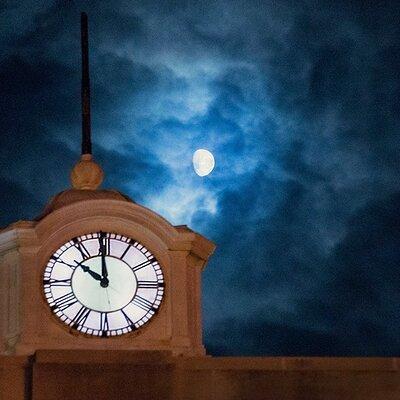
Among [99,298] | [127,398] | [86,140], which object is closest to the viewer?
[127,398]

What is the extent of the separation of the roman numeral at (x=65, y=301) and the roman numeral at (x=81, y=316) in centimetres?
15

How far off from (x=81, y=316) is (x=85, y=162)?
9.12 ft

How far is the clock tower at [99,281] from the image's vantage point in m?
25.8

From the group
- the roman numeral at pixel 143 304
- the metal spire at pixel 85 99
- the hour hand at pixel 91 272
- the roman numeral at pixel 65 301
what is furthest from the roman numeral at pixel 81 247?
the metal spire at pixel 85 99

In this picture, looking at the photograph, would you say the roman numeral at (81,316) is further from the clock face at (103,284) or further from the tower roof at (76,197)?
the tower roof at (76,197)

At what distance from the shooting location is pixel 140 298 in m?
26.2

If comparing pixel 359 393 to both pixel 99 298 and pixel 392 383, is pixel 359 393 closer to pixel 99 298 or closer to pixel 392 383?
pixel 392 383

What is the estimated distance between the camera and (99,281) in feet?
85.3

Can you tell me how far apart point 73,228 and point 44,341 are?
1676 millimetres

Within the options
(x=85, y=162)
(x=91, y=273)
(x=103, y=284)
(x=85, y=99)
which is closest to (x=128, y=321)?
(x=103, y=284)

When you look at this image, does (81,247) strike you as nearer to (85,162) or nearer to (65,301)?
(65,301)

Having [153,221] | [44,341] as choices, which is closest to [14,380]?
[44,341]

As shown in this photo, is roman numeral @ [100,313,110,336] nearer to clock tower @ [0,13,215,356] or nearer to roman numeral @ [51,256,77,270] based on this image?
clock tower @ [0,13,215,356]

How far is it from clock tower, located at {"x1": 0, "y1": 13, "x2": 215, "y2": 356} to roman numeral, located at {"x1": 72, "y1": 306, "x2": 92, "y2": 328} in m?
0.01
